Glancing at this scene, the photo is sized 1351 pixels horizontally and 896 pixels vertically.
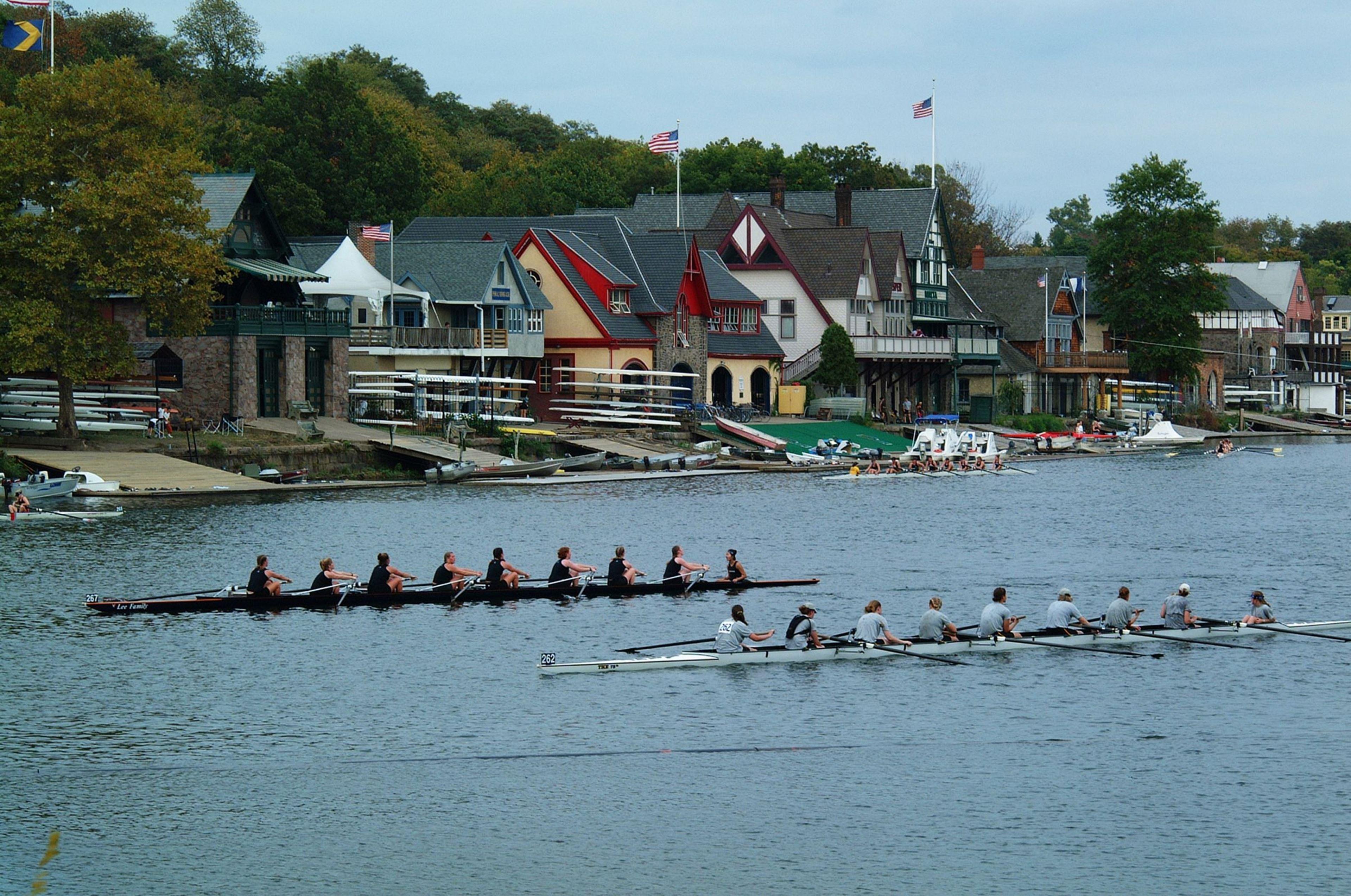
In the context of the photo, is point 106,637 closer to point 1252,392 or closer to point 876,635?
point 876,635

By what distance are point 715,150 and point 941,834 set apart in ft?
365

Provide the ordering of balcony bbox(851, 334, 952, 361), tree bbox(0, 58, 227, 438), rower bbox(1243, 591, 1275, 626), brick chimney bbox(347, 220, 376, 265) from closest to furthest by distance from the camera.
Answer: rower bbox(1243, 591, 1275, 626), tree bbox(0, 58, 227, 438), brick chimney bbox(347, 220, 376, 265), balcony bbox(851, 334, 952, 361)

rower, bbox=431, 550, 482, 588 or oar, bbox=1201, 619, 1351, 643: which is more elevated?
rower, bbox=431, 550, 482, 588

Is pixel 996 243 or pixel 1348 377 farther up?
pixel 996 243

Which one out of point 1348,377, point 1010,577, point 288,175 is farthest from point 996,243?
point 1010,577

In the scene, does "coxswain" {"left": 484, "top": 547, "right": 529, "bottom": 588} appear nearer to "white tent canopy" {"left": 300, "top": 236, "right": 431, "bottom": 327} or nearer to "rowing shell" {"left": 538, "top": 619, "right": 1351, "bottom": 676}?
"rowing shell" {"left": 538, "top": 619, "right": 1351, "bottom": 676}

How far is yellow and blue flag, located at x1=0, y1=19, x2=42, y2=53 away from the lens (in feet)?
192

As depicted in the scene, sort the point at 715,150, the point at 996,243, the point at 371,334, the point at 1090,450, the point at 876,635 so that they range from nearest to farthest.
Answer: the point at 876,635 → the point at 371,334 → the point at 1090,450 → the point at 715,150 → the point at 996,243

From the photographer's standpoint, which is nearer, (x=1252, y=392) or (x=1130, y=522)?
(x=1130, y=522)

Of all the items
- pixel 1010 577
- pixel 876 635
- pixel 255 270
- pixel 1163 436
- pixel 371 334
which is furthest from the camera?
pixel 1163 436

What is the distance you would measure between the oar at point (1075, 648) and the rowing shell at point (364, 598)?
9.01 meters

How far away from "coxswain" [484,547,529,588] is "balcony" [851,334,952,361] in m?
59.0

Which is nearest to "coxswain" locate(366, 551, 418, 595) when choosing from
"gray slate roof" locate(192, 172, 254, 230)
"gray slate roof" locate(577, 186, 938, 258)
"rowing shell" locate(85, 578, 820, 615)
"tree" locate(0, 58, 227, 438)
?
"rowing shell" locate(85, 578, 820, 615)

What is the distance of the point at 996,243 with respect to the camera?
174750mm
